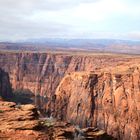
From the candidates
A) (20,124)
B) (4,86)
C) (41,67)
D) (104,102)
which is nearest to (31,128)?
(20,124)

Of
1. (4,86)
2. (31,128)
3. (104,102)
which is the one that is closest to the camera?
A: (31,128)

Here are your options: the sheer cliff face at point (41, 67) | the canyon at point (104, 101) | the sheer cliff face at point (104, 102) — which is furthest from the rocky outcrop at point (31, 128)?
the sheer cliff face at point (41, 67)

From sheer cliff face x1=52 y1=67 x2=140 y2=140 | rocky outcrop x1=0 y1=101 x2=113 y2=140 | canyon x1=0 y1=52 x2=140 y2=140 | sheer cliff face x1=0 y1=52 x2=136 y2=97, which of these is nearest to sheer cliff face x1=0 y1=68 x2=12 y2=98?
sheer cliff face x1=0 y1=52 x2=136 y2=97

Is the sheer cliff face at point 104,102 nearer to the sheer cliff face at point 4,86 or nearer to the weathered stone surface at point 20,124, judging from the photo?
the sheer cliff face at point 4,86

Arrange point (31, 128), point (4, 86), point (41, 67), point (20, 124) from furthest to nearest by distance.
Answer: point (41, 67)
point (4, 86)
point (20, 124)
point (31, 128)

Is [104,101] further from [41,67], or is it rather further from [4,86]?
[41,67]
